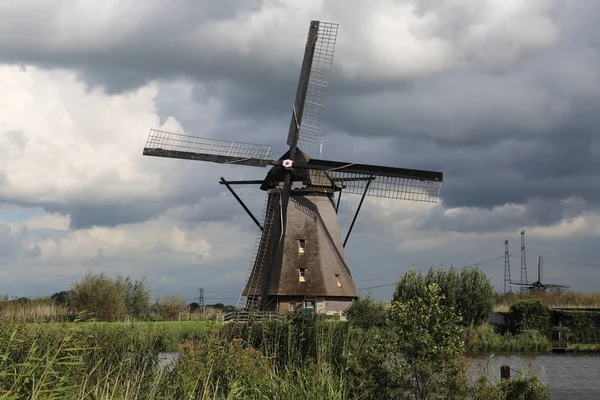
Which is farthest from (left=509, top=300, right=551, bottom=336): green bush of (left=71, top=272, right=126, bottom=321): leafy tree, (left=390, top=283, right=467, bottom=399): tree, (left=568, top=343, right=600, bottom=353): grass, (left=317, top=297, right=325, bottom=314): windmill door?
(left=390, top=283, right=467, bottom=399): tree

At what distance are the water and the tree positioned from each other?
5.04 metres

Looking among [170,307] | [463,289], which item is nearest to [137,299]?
[170,307]

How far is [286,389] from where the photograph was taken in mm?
11797

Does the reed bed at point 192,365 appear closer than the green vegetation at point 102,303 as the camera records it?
Yes

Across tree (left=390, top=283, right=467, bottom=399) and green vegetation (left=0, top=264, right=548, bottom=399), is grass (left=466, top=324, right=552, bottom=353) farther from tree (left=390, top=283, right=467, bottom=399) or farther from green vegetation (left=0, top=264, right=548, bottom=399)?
tree (left=390, top=283, right=467, bottom=399)

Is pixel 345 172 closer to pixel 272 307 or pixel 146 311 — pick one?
pixel 272 307

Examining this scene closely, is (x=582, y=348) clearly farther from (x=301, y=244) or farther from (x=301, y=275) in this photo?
(x=301, y=244)

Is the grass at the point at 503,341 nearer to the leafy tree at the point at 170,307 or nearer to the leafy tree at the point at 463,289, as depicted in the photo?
the leafy tree at the point at 463,289

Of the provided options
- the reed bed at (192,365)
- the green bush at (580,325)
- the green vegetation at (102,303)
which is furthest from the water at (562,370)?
the green vegetation at (102,303)

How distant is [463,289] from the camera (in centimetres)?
3894

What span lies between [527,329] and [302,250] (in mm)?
14103

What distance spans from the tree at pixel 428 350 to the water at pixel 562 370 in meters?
5.04

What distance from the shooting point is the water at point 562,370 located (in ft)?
70.9

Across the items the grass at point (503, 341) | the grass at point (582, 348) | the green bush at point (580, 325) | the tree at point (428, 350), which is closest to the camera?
the tree at point (428, 350)
